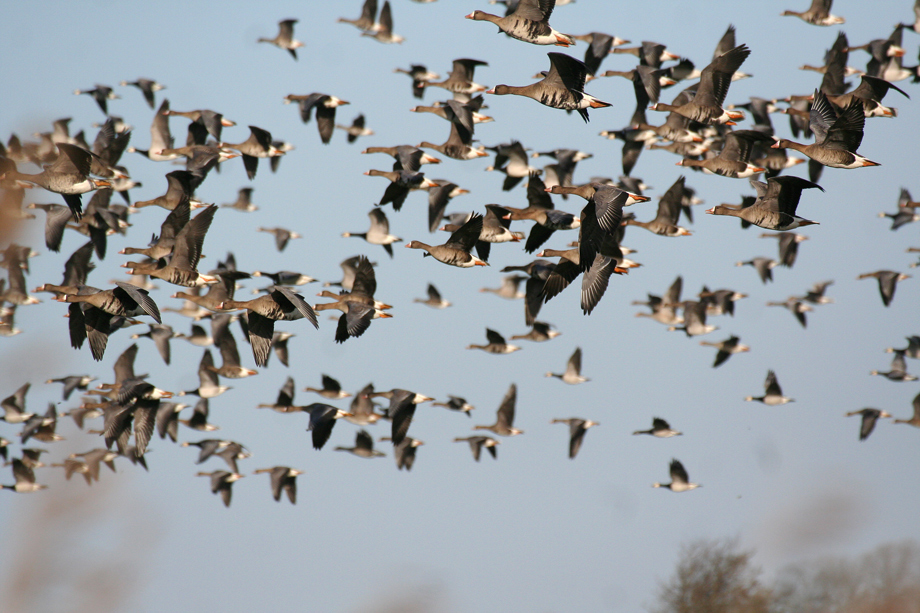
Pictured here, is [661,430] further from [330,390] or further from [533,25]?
[533,25]

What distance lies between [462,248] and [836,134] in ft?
21.6

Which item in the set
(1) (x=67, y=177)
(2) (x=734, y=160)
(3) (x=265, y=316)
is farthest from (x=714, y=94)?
(1) (x=67, y=177)

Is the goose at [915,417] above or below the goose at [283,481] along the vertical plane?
above

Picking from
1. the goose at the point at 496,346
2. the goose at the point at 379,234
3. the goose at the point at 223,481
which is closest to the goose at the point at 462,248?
the goose at the point at 379,234

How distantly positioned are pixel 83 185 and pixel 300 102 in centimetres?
851

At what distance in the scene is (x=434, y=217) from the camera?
70.1 ft

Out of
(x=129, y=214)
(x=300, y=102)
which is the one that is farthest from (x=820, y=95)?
(x=129, y=214)

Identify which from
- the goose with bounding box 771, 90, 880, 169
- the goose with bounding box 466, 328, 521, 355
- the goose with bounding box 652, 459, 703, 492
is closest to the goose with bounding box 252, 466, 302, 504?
the goose with bounding box 466, 328, 521, 355

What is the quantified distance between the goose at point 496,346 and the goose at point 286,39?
389 inches

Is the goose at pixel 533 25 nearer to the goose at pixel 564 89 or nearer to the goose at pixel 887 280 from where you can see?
the goose at pixel 564 89

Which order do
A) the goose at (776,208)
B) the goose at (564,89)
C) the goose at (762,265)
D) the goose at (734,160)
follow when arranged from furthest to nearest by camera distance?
the goose at (762,265) → the goose at (734,160) → the goose at (564,89) → the goose at (776,208)

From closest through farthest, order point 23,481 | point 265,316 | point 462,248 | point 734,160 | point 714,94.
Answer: point 265,316, point 714,94, point 462,248, point 734,160, point 23,481

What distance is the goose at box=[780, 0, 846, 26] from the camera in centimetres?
2475

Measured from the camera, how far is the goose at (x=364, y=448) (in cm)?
2562
